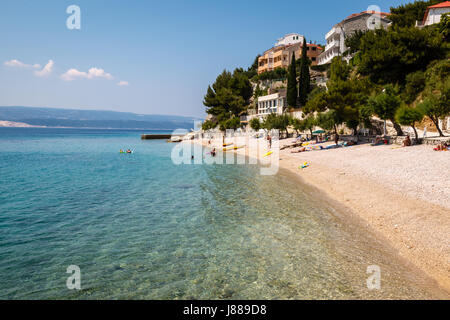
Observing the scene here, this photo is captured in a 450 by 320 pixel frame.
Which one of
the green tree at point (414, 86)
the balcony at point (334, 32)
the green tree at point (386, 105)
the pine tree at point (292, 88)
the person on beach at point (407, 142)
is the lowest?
the person on beach at point (407, 142)

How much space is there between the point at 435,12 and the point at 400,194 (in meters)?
53.2

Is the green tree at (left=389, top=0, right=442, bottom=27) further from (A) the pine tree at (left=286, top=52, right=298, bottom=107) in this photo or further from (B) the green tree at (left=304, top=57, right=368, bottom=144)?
(B) the green tree at (left=304, top=57, right=368, bottom=144)

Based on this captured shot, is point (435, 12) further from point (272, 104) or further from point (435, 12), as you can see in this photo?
point (272, 104)

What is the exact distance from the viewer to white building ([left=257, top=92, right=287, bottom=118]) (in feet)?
225

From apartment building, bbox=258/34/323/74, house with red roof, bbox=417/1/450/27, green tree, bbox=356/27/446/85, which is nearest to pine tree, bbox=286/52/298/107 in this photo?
green tree, bbox=356/27/446/85

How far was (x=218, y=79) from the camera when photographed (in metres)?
100

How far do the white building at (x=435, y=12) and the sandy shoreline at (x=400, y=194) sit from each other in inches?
1525

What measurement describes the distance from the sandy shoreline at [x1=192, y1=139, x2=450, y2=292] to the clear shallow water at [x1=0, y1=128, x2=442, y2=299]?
33.4 inches

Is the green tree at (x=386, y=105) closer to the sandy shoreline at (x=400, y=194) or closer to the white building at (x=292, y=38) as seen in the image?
the sandy shoreline at (x=400, y=194)

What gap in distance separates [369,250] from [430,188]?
23.8ft

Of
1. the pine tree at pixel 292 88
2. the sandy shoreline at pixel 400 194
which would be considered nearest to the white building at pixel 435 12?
the pine tree at pixel 292 88

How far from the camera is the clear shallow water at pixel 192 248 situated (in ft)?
26.9

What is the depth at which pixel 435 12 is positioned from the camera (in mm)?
50781
